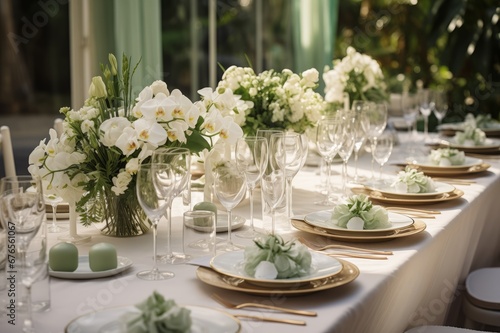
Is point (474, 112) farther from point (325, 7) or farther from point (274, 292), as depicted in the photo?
point (274, 292)

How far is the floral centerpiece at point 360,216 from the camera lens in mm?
1924

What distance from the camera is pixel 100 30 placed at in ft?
16.5

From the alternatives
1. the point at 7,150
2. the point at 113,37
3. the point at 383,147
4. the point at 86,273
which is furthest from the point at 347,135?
the point at 113,37

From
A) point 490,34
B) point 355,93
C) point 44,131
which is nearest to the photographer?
point 355,93

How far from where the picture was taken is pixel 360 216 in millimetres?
1938

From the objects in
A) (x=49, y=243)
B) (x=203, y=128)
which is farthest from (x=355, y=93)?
(x=49, y=243)

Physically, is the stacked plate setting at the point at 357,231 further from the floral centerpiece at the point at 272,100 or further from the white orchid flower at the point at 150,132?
the floral centerpiece at the point at 272,100

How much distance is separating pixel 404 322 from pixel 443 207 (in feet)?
1.91

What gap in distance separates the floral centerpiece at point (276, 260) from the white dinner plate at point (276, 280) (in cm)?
2

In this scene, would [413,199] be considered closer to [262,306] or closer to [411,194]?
[411,194]

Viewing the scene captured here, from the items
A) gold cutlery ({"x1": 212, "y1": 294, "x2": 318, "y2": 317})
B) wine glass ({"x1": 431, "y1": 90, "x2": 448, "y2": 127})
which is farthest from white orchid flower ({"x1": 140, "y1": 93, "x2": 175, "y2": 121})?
wine glass ({"x1": 431, "y1": 90, "x2": 448, "y2": 127})

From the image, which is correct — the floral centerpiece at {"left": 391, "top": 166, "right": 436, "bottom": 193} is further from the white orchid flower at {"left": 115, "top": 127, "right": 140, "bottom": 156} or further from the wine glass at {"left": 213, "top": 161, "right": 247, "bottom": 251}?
the white orchid flower at {"left": 115, "top": 127, "right": 140, "bottom": 156}

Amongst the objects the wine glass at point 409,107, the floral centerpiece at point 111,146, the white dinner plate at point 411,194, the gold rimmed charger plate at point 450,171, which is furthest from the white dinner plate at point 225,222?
the wine glass at point 409,107

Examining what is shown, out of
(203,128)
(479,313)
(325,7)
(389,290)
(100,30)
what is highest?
(325,7)
